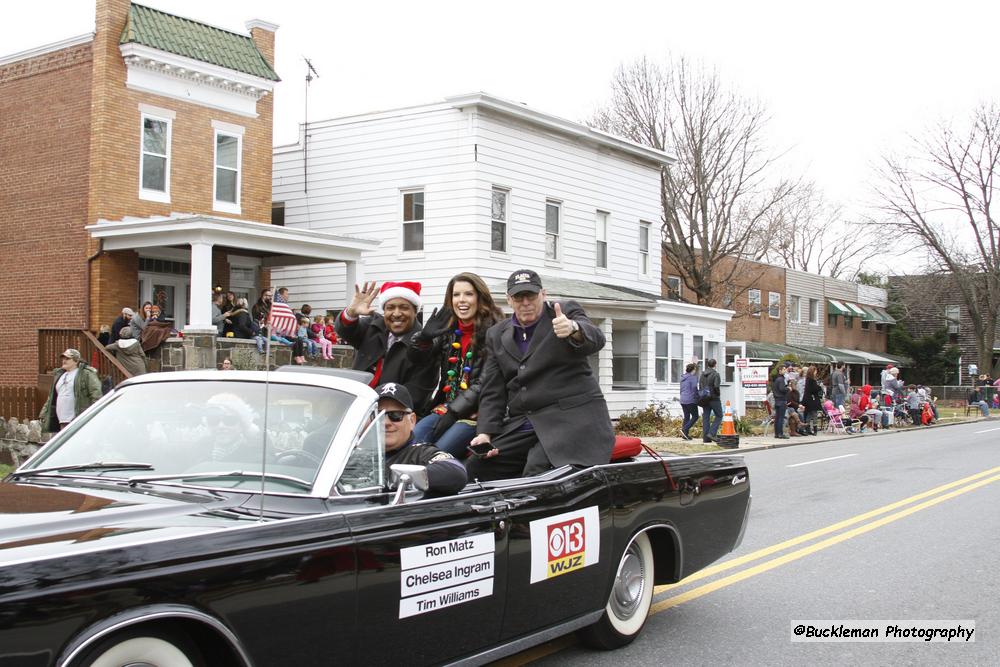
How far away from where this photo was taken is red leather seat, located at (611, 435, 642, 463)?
575 centimetres

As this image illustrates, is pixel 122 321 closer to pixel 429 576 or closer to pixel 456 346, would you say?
pixel 456 346

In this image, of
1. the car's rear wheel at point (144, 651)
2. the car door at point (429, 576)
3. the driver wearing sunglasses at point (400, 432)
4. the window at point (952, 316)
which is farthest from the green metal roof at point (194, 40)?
the window at point (952, 316)

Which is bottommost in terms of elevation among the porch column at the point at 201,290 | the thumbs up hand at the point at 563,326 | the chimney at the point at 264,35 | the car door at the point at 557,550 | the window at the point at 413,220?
the car door at the point at 557,550

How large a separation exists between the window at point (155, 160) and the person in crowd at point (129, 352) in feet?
16.7

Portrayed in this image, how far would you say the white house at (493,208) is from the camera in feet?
80.2

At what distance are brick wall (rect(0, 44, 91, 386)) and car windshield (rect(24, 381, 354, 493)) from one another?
57.3ft

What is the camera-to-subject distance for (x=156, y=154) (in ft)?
68.9

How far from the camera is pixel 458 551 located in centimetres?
406

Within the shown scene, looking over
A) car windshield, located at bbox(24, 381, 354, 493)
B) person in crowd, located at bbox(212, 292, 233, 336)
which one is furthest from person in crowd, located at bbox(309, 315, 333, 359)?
car windshield, located at bbox(24, 381, 354, 493)

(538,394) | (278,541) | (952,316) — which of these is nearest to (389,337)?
(538,394)

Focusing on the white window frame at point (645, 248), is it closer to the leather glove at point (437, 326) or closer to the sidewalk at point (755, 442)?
the sidewalk at point (755, 442)

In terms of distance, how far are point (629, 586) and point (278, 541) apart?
2773 millimetres

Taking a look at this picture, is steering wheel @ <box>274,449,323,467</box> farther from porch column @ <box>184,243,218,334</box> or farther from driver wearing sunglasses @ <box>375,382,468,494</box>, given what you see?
porch column @ <box>184,243,218,334</box>

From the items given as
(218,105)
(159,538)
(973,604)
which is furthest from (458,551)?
(218,105)
